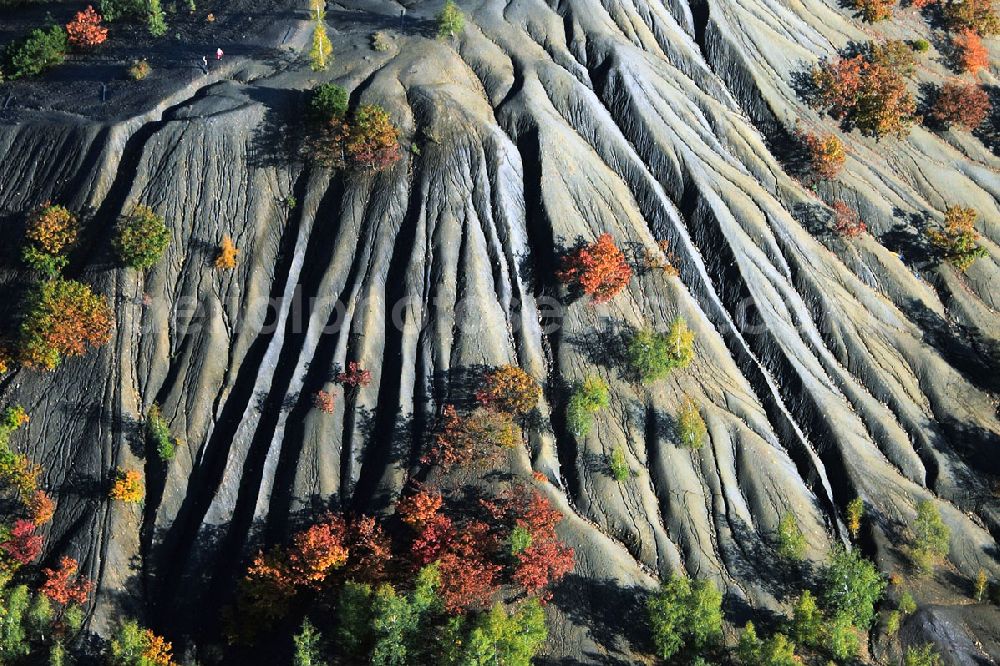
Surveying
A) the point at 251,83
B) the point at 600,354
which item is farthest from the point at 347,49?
the point at 600,354

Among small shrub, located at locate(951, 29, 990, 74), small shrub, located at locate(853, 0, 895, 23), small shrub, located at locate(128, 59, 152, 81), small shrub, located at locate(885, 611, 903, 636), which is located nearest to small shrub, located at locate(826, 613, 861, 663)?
small shrub, located at locate(885, 611, 903, 636)

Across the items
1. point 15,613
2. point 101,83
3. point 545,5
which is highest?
point 545,5

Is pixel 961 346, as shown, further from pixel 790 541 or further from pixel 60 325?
pixel 60 325

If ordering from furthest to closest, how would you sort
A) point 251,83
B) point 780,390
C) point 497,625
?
1. point 251,83
2. point 780,390
3. point 497,625

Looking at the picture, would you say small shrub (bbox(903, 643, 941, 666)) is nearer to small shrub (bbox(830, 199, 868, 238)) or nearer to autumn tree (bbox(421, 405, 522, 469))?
autumn tree (bbox(421, 405, 522, 469))

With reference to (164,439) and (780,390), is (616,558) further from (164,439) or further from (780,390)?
(164,439)
